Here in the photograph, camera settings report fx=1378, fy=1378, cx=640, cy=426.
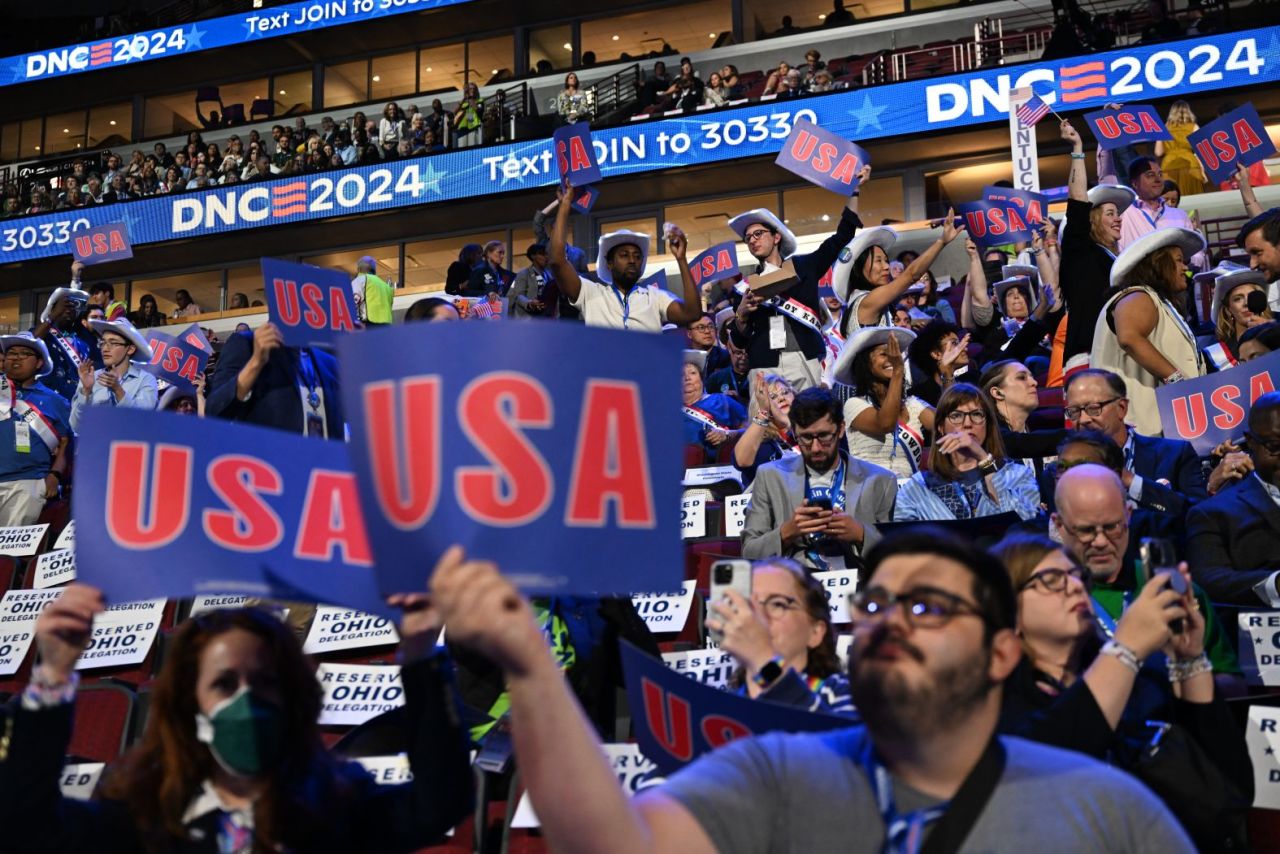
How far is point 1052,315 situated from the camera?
784 centimetres

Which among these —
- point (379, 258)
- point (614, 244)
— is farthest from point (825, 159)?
point (379, 258)

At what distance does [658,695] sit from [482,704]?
1724 mm

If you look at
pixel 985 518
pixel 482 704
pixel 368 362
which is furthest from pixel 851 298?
pixel 368 362

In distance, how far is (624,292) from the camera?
7562 mm

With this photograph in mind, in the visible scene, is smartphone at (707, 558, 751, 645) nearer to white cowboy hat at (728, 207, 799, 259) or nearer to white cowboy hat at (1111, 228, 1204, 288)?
white cowboy hat at (1111, 228, 1204, 288)

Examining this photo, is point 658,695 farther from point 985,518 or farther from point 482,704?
point 985,518

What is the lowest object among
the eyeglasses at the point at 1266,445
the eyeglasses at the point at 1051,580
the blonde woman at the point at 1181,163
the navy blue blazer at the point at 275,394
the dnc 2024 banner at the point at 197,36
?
the eyeglasses at the point at 1051,580

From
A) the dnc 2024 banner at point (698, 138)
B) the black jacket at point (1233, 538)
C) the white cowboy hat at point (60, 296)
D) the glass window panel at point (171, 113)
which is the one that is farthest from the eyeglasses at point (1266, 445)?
the glass window panel at point (171, 113)

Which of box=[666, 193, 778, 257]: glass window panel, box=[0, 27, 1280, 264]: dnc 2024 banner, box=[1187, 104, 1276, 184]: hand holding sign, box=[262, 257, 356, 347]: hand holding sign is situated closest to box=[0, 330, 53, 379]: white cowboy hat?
box=[262, 257, 356, 347]: hand holding sign

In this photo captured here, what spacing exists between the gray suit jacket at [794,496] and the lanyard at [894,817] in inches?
117

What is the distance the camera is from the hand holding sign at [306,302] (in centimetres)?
440

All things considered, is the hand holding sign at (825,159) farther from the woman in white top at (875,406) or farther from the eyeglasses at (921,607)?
the eyeglasses at (921,607)

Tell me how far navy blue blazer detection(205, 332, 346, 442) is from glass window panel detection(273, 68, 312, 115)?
75.7 ft

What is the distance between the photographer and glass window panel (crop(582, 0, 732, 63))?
23938 millimetres
